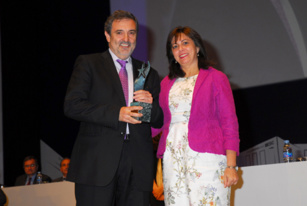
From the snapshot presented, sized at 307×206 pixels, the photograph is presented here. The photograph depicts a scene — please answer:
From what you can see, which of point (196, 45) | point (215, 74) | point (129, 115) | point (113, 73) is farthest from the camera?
point (196, 45)

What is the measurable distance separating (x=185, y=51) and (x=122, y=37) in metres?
0.42

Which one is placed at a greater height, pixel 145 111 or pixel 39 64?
pixel 39 64

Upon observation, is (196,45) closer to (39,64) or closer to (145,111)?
(145,111)

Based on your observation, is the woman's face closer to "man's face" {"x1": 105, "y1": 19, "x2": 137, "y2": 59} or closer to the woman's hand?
"man's face" {"x1": 105, "y1": 19, "x2": 137, "y2": 59}

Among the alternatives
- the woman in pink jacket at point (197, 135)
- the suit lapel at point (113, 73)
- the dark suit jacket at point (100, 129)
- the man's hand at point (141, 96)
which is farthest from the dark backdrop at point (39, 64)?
the man's hand at point (141, 96)

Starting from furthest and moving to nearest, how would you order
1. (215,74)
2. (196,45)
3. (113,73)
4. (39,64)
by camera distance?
(39,64)
(196,45)
(215,74)
(113,73)

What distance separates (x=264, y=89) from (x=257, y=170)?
8.45ft

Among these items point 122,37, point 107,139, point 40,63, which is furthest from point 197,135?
point 40,63

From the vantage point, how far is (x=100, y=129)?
189cm

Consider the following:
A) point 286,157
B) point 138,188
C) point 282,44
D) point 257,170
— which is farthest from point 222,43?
point 138,188

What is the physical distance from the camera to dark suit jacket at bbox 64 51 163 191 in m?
1.83

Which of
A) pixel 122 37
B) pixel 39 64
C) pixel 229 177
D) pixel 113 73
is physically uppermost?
pixel 39 64

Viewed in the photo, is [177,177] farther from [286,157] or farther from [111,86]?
[286,157]

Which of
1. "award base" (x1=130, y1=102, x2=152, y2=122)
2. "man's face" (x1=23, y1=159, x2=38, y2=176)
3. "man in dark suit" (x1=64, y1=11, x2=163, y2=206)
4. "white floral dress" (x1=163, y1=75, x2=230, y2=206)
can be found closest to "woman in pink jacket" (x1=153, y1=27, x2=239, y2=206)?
"white floral dress" (x1=163, y1=75, x2=230, y2=206)
